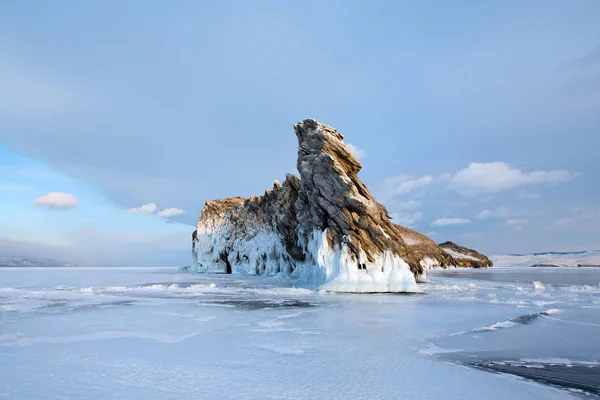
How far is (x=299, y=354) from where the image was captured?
9406 millimetres

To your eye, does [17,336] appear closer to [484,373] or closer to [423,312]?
[484,373]

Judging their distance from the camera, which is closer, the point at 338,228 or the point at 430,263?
the point at 338,228

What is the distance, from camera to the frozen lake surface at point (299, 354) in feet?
22.5

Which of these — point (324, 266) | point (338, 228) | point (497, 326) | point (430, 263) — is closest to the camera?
point (497, 326)

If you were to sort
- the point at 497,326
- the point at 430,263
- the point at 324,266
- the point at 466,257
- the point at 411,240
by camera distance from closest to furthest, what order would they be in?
the point at 497,326
the point at 324,266
the point at 430,263
the point at 411,240
the point at 466,257

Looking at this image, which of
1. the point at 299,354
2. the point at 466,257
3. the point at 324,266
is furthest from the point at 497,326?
the point at 466,257

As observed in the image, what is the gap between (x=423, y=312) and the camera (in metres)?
16.9

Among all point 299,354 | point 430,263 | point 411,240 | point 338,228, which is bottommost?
point 299,354

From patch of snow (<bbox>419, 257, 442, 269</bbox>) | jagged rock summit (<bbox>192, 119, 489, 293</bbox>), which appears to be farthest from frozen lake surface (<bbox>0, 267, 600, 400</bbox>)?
patch of snow (<bbox>419, 257, 442, 269</bbox>)

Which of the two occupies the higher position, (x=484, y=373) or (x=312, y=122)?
(x=312, y=122)

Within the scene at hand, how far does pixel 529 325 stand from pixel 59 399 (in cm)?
1426

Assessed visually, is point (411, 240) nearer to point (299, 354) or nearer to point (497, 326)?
point (497, 326)

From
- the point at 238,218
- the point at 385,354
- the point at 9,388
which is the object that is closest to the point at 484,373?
the point at 385,354

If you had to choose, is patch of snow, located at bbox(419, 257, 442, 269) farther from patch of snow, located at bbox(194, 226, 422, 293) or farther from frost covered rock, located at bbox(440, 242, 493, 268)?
patch of snow, located at bbox(194, 226, 422, 293)
